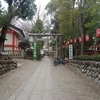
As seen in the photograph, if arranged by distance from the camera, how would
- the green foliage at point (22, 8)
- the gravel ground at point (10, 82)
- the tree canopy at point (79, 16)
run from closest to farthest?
1. the gravel ground at point (10, 82)
2. the tree canopy at point (79, 16)
3. the green foliage at point (22, 8)

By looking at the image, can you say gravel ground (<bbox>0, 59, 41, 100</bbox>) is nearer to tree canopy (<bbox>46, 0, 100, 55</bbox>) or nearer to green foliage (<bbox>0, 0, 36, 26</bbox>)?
tree canopy (<bbox>46, 0, 100, 55</bbox>)

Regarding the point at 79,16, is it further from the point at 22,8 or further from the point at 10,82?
the point at 10,82

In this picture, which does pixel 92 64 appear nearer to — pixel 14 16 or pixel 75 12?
pixel 75 12

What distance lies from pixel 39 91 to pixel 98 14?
1292cm

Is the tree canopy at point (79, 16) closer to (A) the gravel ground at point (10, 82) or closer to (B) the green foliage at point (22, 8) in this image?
(B) the green foliage at point (22, 8)

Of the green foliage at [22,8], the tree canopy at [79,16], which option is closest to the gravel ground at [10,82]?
the tree canopy at [79,16]

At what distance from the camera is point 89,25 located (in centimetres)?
1872

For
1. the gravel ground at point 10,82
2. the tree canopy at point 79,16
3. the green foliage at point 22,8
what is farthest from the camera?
the green foliage at point 22,8

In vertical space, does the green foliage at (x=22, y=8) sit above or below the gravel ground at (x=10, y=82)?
above

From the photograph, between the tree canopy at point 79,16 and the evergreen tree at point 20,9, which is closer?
the tree canopy at point 79,16

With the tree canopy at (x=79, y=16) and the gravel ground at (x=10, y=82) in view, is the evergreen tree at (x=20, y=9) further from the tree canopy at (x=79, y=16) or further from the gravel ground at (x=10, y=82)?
A: the gravel ground at (x=10, y=82)

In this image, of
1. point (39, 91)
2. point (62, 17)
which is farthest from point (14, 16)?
point (39, 91)

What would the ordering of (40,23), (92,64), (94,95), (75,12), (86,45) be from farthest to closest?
1. (40,23)
2. (86,45)
3. (75,12)
4. (92,64)
5. (94,95)

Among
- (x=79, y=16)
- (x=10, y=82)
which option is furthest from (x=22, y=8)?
(x=10, y=82)
